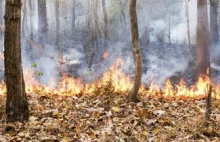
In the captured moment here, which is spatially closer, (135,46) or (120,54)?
(135,46)

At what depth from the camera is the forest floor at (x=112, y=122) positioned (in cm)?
620

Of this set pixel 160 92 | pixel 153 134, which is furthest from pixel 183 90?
pixel 153 134

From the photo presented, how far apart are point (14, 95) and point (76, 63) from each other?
14764 mm

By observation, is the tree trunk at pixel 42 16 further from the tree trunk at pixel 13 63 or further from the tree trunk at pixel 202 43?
the tree trunk at pixel 13 63

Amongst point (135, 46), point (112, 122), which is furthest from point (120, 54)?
point (112, 122)

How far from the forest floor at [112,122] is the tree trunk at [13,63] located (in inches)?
12.0

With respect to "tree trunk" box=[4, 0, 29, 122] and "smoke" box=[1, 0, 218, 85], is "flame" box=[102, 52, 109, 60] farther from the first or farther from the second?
"tree trunk" box=[4, 0, 29, 122]

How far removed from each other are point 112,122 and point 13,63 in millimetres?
2378

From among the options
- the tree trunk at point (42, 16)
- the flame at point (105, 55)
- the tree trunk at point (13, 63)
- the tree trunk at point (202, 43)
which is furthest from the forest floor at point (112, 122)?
the tree trunk at point (42, 16)

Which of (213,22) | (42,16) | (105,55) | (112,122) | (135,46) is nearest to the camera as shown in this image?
(112,122)

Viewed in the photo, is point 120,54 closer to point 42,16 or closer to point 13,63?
point 42,16

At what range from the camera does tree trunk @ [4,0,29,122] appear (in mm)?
6555

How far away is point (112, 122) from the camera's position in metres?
7.12

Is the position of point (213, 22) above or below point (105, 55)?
above
